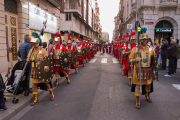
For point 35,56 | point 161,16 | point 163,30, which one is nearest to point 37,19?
point 35,56

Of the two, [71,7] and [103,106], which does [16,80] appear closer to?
[103,106]

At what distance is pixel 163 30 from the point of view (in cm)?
2009

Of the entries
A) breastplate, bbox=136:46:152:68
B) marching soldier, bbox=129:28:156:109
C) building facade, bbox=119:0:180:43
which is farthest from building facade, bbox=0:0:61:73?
building facade, bbox=119:0:180:43

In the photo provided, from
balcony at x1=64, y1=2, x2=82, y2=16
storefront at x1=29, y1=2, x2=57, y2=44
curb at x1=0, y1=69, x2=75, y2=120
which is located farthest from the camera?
balcony at x1=64, y1=2, x2=82, y2=16

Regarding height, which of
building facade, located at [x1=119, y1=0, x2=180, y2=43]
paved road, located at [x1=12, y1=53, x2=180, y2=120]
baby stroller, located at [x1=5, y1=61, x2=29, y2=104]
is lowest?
paved road, located at [x1=12, y1=53, x2=180, y2=120]

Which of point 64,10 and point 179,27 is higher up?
point 64,10

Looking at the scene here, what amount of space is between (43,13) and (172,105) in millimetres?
14403

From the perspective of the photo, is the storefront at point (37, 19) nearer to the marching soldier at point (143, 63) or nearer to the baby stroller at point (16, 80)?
the baby stroller at point (16, 80)

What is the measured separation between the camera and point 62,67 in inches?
258

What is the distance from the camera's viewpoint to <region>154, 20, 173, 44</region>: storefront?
65.8ft

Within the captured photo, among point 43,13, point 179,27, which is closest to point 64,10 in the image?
point 43,13

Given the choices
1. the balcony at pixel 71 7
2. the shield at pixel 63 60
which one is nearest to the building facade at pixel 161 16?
the balcony at pixel 71 7

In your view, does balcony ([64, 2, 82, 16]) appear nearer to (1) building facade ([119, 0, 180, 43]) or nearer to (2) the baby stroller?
(1) building facade ([119, 0, 180, 43])

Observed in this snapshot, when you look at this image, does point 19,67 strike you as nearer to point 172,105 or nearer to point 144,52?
point 144,52
